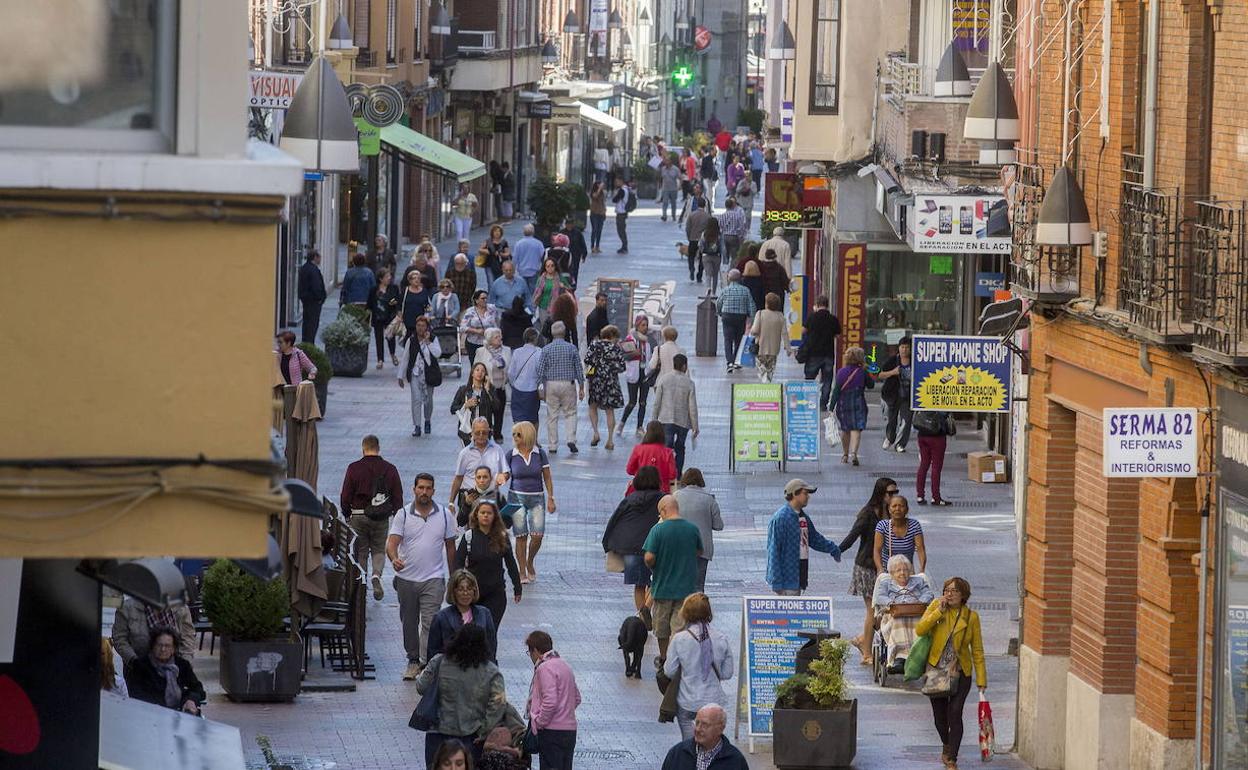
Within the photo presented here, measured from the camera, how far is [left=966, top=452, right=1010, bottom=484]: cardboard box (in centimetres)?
2830

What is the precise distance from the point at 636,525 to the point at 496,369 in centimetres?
922

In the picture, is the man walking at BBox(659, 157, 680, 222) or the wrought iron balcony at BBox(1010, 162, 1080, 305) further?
the man walking at BBox(659, 157, 680, 222)

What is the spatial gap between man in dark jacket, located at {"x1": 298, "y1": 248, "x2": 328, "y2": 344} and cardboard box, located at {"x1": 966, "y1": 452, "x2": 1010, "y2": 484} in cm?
1218

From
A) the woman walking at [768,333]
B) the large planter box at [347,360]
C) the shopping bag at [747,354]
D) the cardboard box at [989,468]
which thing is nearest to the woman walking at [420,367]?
the large planter box at [347,360]

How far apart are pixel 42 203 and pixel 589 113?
7039cm

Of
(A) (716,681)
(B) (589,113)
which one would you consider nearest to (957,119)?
(A) (716,681)

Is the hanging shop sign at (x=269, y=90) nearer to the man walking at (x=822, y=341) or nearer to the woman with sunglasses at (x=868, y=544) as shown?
the man walking at (x=822, y=341)

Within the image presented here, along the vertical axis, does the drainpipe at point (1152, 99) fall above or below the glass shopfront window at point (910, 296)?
above

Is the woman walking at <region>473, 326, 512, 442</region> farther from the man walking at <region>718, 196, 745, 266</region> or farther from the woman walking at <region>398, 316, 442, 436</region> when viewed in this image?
the man walking at <region>718, 196, 745, 266</region>

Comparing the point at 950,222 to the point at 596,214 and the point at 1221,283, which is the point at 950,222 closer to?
the point at 1221,283

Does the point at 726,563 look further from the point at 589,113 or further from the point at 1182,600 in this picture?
the point at 589,113

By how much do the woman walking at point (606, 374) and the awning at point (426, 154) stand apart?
18679 millimetres

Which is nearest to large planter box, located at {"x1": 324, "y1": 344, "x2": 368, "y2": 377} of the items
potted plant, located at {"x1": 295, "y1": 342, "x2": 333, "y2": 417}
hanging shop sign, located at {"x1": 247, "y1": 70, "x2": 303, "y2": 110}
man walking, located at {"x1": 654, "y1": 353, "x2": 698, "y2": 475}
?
potted plant, located at {"x1": 295, "y1": 342, "x2": 333, "y2": 417}

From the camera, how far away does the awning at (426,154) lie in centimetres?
4756
